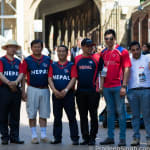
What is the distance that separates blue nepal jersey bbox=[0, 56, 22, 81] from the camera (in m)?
9.11

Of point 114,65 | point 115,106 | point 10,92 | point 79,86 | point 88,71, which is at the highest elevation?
point 114,65

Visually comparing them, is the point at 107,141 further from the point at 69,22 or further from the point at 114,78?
the point at 69,22

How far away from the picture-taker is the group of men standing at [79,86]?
877 cm

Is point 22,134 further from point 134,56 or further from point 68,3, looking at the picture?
point 68,3

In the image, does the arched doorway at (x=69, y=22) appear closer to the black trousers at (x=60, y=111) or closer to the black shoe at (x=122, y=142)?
the black trousers at (x=60, y=111)

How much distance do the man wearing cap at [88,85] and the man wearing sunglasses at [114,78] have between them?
0.19 m

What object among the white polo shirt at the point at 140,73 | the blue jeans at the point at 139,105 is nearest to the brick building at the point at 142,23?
the white polo shirt at the point at 140,73

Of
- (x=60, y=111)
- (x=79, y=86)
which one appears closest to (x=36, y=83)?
(x=60, y=111)

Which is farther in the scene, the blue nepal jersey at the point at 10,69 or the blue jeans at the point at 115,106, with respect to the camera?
the blue nepal jersey at the point at 10,69

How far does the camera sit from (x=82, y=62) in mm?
8961

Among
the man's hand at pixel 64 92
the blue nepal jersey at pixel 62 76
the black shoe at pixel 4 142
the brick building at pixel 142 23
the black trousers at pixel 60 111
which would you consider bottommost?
the black shoe at pixel 4 142

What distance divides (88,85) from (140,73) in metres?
0.90

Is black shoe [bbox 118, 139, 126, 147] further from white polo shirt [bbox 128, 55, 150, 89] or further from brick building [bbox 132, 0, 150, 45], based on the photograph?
brick building [bbox 132, 0, 150, 45]

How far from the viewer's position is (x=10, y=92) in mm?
9141
